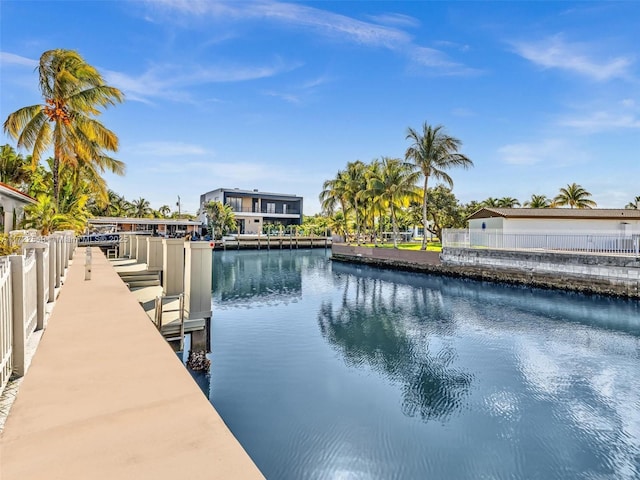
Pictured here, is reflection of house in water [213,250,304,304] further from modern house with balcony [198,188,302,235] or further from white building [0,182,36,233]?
modern house with balcony [198,188,302,235]

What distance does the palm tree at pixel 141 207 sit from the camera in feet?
216

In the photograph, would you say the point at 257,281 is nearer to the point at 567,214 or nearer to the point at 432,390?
the point at 432,390

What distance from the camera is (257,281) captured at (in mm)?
23234

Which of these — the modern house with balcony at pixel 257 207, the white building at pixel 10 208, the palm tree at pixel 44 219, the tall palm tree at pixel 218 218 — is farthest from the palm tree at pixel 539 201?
the white building at pixel 10 208

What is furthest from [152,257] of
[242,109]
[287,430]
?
[242,109]

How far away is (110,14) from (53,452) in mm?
16165

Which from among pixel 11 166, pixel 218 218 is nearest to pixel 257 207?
pixel 218 218

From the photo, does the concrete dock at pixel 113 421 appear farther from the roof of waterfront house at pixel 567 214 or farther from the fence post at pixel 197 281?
the roof of waterfront house at pixel 567 214

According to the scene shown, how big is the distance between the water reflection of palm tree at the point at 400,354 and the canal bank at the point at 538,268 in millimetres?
9594

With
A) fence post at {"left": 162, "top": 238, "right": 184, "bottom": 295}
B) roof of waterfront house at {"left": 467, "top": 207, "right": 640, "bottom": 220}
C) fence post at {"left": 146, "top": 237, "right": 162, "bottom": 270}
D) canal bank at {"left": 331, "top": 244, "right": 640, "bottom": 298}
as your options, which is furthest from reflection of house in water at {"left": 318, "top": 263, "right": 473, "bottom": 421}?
roof of waterfront house at {"left": 467, "top": 207, "right": 640, "bottom": 220}

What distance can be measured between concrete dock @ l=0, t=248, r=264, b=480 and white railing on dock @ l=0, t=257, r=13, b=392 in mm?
189

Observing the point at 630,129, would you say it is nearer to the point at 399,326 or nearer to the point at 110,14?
the point at 399,326

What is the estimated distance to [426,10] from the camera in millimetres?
17781

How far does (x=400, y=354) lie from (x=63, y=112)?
18.4m
